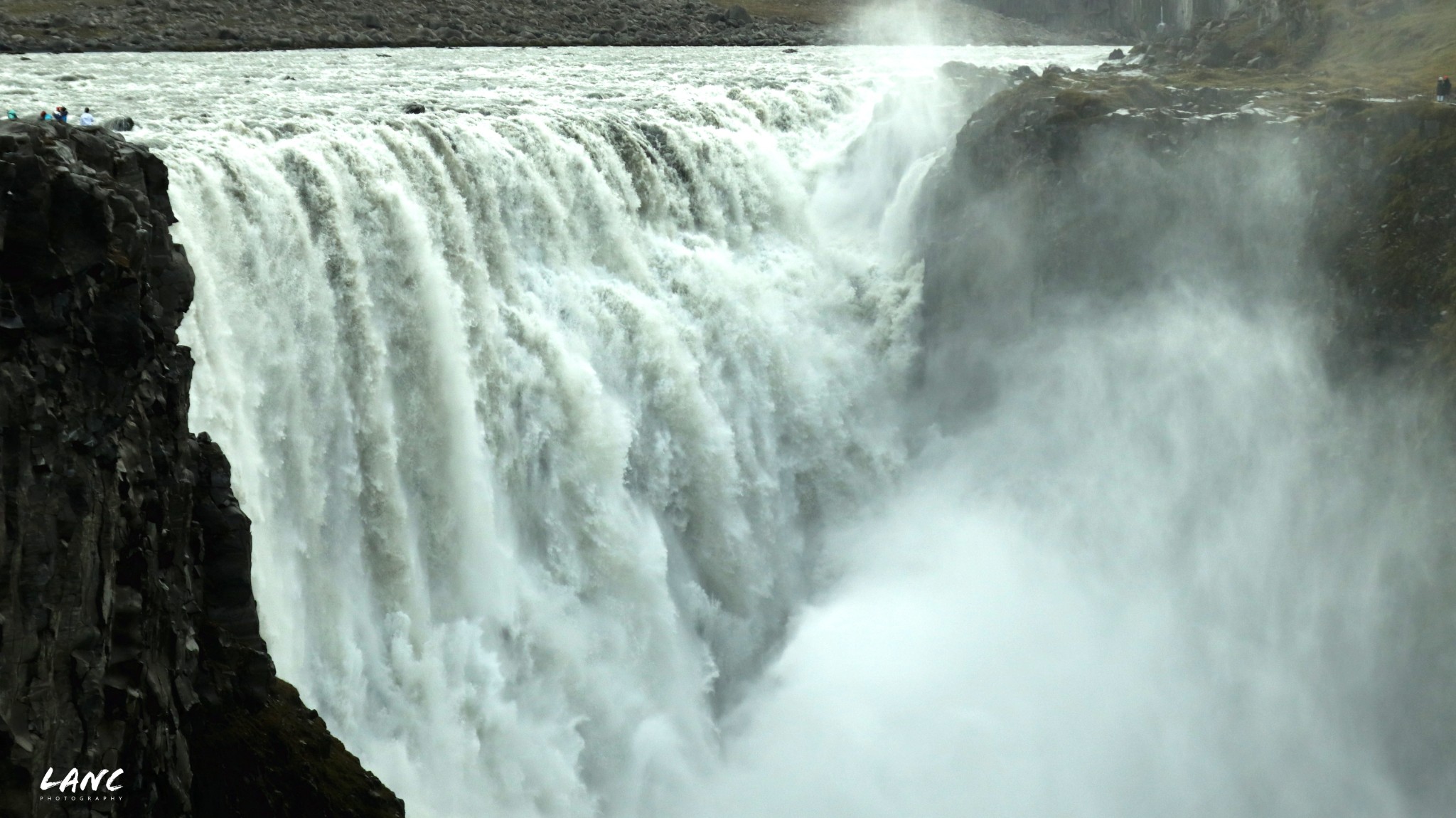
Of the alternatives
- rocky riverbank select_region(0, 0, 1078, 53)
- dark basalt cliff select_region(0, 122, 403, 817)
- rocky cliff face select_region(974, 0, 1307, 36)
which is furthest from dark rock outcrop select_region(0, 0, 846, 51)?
dark basalt cliff select_region(0, 122, 403, 817)

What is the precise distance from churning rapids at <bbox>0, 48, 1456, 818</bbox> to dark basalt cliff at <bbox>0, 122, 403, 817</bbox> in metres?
2.05

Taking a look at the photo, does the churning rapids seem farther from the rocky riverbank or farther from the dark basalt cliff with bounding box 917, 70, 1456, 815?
the rocky riverbank

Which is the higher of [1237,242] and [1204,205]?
[1204,205]

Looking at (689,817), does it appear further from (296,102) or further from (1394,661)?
(296,102)

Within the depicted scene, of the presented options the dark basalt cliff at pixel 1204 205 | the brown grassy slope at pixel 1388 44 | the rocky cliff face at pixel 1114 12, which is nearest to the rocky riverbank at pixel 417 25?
the rocky cliff face at pixel 1114 12

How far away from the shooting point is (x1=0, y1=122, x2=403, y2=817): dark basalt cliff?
10.9m

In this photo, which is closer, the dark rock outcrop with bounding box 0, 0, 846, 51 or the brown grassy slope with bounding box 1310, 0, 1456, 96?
the brown grassy slope with bounding box 1310, 0, 1456, 96

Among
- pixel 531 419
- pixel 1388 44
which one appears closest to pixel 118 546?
pixel 531 419

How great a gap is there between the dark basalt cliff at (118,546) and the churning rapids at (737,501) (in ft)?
6.73

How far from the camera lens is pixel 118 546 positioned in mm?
11992

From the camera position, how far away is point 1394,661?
19672 millimetres

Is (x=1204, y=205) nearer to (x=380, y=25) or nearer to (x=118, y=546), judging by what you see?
(x=118, y=546)

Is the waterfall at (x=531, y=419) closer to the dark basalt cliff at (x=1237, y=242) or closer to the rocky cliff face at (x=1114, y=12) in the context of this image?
the dark basalt cliff at (x=1237, y=242)

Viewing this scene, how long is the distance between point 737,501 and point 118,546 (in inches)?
481
